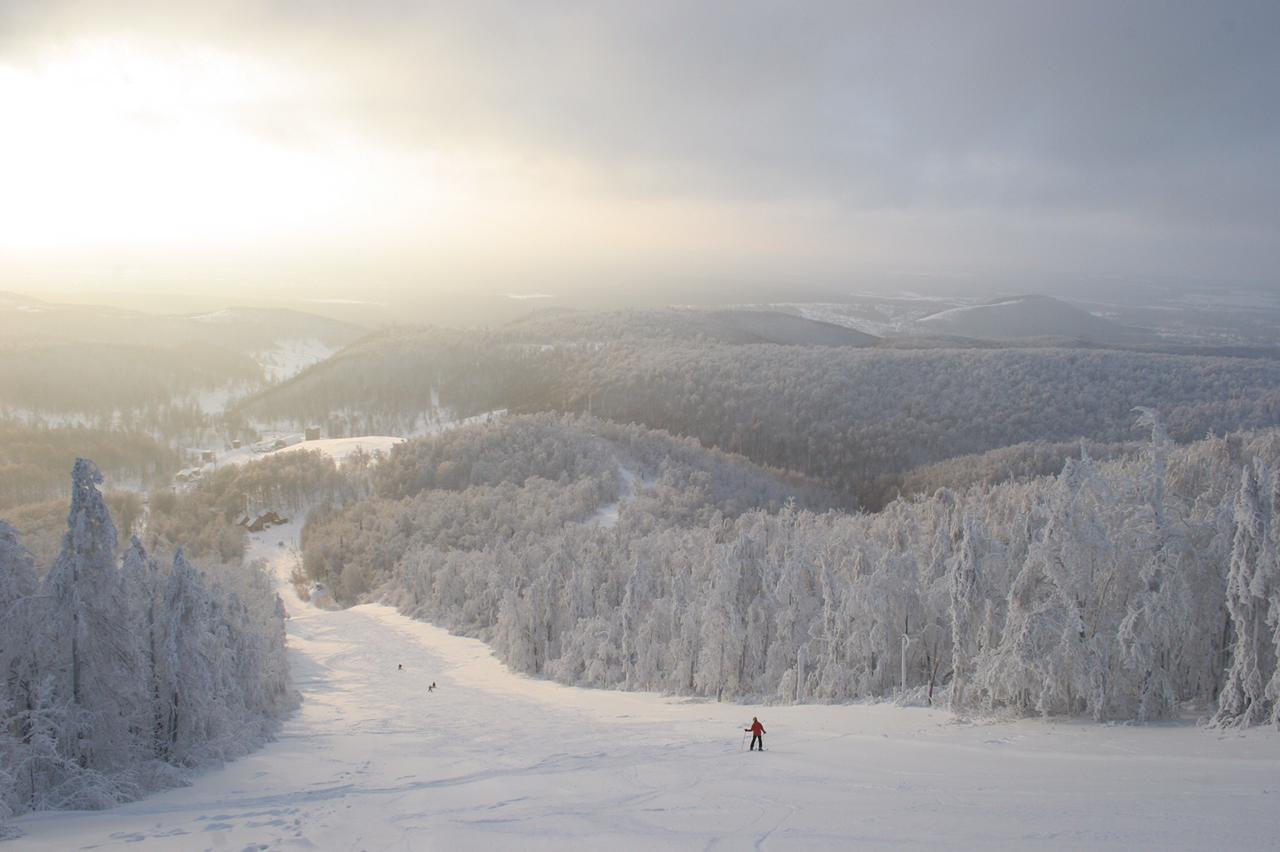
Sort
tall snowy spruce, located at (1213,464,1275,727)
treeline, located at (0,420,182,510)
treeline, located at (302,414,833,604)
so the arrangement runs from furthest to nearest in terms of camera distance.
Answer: treeline, located at (0,420,182,510)
treeline, located at (302,414,833,604)
tall snowy spruce, located at (1213,464,1275,727)

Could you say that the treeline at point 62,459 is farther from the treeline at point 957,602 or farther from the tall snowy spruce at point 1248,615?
the tall snowy spruce at point 1248,615

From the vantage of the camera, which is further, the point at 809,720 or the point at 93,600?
the point at 809,720

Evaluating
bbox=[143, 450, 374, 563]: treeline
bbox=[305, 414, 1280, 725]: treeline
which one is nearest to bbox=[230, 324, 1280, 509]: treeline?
bbox=[143, 450, 374, 563]: treeline

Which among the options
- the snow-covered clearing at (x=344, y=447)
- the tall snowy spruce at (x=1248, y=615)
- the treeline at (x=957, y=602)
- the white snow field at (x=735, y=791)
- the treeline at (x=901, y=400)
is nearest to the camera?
the white snow field at (x=735, y=791)

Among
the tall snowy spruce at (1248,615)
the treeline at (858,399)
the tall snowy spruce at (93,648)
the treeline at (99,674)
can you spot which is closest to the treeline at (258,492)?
Answer: the treeline at (858,399)

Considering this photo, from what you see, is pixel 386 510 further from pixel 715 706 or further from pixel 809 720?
pixel 809 720

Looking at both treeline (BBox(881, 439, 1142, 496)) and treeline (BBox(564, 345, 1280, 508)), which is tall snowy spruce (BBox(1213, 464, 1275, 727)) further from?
treeline (BBox(564, 345, 1280, 508))

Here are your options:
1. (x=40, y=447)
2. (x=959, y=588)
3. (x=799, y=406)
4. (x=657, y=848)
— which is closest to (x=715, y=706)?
(x=959, y=588)
